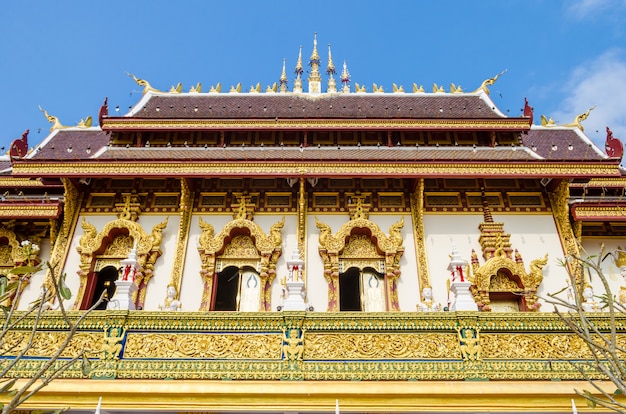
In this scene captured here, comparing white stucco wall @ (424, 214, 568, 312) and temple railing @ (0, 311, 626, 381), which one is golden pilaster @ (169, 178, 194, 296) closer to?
temple railing @ (0, 311, 626, 381)

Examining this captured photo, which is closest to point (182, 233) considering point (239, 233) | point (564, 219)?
point (239, 233)

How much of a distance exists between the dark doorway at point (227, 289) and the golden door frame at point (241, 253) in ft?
0.51

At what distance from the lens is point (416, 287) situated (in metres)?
10.0

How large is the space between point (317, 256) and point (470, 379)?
4.57m

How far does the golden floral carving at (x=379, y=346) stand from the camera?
6652 mm

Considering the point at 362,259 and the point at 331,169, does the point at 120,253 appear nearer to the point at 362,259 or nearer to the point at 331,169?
the point at 331,169

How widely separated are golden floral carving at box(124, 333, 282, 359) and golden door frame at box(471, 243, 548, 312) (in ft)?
16.4

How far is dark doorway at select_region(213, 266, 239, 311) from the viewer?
10.2 metres

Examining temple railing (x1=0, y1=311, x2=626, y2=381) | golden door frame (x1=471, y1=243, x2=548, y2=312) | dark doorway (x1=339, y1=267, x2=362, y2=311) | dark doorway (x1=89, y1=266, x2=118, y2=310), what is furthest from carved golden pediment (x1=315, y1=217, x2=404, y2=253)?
dark doorway (x1=89, y1=266, x2=118, y2=310)

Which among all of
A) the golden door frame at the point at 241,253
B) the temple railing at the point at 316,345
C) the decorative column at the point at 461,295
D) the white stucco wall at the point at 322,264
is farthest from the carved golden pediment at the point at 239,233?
the decorative column at the point at 461,295

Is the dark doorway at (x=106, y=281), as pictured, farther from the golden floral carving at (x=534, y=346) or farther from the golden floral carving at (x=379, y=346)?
the golden floral carving at (x=534, y=346)

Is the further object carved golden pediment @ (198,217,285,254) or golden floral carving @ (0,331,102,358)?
carved golden pediment @ (198,217,285,254)

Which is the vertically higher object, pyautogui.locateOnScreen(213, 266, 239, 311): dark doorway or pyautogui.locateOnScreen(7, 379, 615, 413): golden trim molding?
pyautogui.locateOnScreen(213, 266, 239, 311): dark doorway

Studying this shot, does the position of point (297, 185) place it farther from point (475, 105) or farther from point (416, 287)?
point (475, 105)
